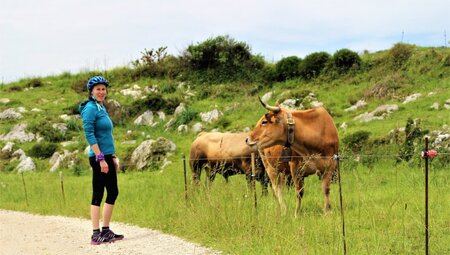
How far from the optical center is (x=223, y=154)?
1268 centimetres

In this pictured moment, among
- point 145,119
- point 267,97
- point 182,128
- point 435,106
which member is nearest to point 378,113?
point 435,106

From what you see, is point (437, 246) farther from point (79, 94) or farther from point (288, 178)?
point (79, 94)

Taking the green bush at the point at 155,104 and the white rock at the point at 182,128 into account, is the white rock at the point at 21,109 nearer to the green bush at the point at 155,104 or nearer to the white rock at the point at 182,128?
the green bush at the point at 155,104

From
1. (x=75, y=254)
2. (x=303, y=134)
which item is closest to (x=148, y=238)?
(x=75, y=254)

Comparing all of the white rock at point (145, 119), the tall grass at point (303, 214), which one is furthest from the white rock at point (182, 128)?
the tall grass at point (303, 214)

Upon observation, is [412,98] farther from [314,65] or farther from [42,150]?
[42,150]

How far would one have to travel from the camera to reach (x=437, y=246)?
20.9 feet

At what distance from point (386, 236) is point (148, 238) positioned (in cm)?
355

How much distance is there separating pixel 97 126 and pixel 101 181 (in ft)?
2.68

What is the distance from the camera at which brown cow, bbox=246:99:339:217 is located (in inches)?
349

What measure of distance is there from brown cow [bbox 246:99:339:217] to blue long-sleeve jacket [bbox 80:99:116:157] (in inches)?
97.4

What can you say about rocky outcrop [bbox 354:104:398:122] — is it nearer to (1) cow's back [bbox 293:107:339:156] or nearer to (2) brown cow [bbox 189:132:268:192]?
(2) brown cow [bbox 189:132:268:192]

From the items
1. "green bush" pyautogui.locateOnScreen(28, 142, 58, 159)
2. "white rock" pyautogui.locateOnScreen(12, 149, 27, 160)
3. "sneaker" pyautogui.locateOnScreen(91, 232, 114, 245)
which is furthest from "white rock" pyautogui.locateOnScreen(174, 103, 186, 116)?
"sneaker" pyautogui.locateOnScreen(91, 232, 114, 245)

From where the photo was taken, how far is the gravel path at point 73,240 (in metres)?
7.41
